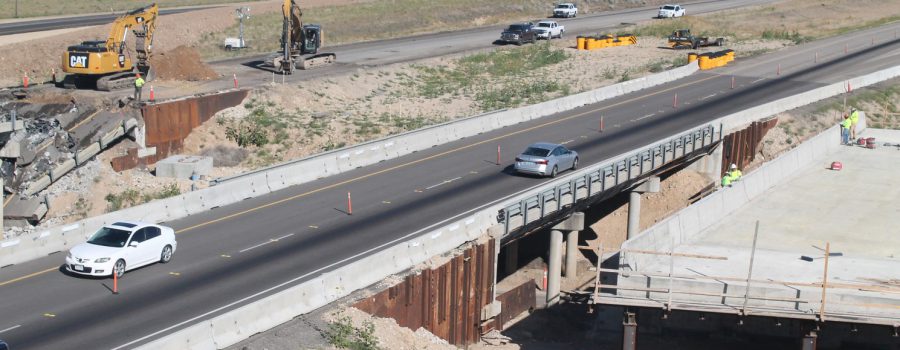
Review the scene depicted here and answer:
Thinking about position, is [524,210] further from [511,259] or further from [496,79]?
[496,79]

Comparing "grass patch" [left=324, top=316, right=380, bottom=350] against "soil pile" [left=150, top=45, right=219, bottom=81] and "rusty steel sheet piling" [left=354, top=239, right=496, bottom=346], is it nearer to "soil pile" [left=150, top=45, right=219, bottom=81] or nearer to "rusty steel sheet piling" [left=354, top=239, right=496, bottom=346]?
"rusty steel sheet piling" [left=354, top=239, right=496, bottom=346]

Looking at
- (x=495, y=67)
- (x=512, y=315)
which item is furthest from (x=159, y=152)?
(x=495, y=67)

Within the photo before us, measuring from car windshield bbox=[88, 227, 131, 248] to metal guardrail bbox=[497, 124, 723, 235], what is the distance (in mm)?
13294

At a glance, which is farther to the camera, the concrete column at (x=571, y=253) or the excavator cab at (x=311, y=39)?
the excavator cab at (x=311, y=39)

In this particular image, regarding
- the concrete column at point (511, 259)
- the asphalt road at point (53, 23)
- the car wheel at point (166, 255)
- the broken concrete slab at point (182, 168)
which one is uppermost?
the asphalt road at point (53, 23)

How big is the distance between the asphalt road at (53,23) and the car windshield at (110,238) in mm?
56639

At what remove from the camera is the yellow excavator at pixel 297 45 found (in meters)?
72.4

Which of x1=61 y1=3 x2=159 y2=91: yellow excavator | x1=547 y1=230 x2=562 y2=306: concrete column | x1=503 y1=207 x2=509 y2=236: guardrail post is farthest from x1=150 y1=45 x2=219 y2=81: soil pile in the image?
x1=503 y1=207 x2=509 y2=236: guardrail post

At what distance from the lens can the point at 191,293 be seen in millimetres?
32906

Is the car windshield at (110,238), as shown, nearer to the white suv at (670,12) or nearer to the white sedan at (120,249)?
the white sedan at (120,249)

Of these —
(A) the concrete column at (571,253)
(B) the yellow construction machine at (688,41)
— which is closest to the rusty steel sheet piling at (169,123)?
(A) the concrete column at (571,253)

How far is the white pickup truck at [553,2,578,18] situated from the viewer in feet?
384

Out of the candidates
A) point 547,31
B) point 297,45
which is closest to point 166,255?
point 297,45

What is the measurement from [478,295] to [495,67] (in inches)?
1885
